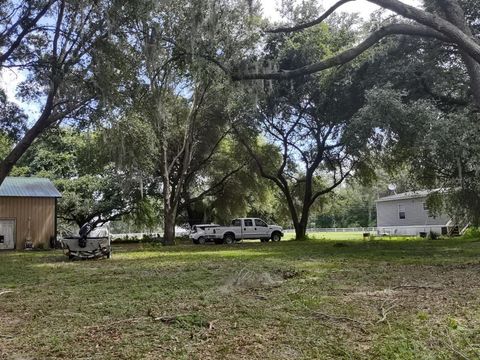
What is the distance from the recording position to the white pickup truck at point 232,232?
2739 centimetres

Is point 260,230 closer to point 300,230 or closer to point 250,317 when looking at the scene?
point 300,230

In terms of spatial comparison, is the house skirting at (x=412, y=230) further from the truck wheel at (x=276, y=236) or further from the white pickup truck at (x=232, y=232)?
the white pickup truck at (x=232, y=232)

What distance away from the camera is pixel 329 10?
10906mm

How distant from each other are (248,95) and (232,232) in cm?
1441

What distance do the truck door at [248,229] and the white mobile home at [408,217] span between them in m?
11.4

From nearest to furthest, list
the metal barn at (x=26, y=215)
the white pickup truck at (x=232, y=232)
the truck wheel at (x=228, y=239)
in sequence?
the metal barn at (x=26, y=215) → the white pickup truck at (x=232, y=232) → the truck wheel at (x=228, y=239)

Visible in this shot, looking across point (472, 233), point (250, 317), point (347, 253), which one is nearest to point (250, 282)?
point (250, 317)

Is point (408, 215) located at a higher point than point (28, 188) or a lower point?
lower

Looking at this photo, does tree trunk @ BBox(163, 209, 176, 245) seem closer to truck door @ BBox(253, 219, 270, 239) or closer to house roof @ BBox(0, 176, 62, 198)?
truck door @ BBox(253, 219, 270, 239)

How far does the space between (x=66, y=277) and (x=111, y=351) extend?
674cm

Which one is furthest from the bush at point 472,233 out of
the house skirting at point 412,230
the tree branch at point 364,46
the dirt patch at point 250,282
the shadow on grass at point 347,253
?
the dirt patch at point 250,282

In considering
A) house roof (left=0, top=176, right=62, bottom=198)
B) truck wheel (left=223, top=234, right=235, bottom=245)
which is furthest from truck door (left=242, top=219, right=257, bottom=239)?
house roof (left=0, top=176, right=62, bottom=198)

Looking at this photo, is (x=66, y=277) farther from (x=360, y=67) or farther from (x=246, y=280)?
(x=360, y=67)

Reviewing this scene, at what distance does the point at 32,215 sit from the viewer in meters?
25.4
